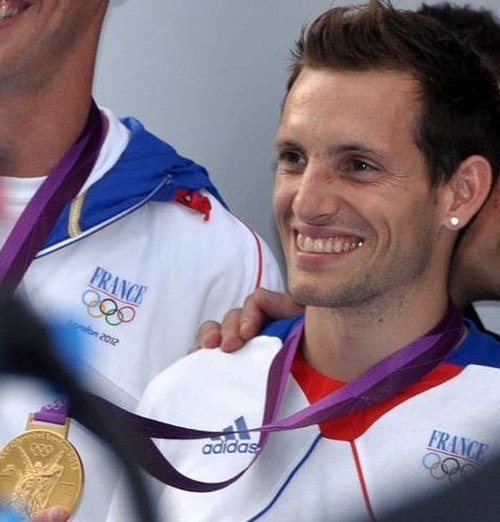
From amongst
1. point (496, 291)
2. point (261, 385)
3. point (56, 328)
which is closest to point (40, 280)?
point (261, 385)

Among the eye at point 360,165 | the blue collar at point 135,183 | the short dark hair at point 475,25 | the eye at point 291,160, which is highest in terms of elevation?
the short dark hair at point 475,25

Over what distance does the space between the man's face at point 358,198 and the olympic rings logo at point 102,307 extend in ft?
1.16

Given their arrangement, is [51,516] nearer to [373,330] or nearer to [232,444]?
[232,444]

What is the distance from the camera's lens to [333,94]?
1358 mm

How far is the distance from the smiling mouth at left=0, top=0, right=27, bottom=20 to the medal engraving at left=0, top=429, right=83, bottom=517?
0.64m

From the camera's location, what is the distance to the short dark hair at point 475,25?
5.25ft

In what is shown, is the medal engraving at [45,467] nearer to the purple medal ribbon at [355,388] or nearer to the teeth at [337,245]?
the purple medal ribbon at [355,388]

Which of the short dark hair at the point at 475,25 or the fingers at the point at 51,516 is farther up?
the short dark hair at the point at 475,25

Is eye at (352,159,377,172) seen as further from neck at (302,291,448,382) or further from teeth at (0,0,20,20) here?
teeth at (0,0,20,20)

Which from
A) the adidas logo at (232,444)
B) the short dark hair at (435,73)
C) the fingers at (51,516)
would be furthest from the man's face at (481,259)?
the fingers at (51,516)

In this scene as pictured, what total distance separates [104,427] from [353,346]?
884mm

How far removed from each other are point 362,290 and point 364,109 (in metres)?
0.21

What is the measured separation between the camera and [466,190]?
4.47ft

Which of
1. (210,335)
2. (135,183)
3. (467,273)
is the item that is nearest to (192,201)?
(135,183)
